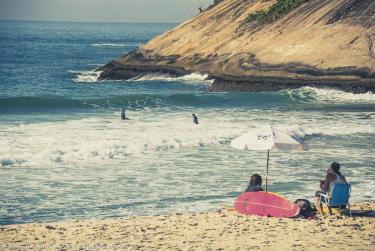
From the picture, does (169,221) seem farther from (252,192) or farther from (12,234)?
(12,234)

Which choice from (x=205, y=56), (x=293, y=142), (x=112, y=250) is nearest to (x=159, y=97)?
(x=205, y=56)

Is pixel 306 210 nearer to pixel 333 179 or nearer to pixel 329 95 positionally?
pixel 333 179

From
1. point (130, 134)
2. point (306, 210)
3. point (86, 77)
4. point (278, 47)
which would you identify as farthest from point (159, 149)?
point (86, 77)

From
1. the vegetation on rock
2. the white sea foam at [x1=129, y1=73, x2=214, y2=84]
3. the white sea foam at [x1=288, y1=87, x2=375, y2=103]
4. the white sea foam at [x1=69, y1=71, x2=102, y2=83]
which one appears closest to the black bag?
the white sea foam at [x1=288, y1=87, x2=375, y2=103]

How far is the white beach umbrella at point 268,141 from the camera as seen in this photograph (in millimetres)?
16547

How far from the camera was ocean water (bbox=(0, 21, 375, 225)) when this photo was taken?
18891 mm

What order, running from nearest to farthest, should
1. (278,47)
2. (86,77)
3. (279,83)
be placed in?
1. (279,83)
2. (278,47)
3. (86,77)

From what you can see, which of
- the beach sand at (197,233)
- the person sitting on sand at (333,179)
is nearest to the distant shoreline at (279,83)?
the person sitting on sand at (333,179)

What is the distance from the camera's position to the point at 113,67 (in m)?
62.8

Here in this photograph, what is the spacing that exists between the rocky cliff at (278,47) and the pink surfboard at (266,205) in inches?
1127

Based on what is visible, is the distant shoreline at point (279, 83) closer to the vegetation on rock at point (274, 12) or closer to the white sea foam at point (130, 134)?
the vegetation on rock at point (274, 12)

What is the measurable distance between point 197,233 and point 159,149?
1191 cm

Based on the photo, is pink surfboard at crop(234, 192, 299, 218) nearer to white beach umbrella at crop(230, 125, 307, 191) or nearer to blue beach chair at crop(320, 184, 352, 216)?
blue beach chair at crop(320, 184, 352, 216)

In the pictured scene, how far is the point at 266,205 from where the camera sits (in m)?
16.2
